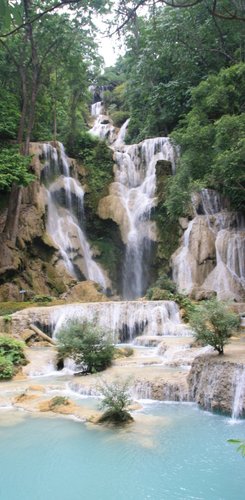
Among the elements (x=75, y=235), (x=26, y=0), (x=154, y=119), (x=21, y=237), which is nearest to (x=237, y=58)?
(x=154, y=119)

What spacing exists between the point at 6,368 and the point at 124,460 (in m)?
6.20

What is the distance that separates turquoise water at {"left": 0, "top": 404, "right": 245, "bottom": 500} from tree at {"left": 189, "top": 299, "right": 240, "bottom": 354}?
1.55 meters

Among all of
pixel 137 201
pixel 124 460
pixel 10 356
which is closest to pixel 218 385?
pixel 124 460

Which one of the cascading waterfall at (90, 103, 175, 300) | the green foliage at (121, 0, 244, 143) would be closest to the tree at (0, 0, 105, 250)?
the green foliage at (121, 0, 244, 143)

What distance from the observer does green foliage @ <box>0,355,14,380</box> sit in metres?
11.2

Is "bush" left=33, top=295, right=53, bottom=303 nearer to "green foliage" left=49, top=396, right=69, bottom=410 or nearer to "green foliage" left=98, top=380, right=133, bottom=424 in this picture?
"green foliage" left=49, top=396, right=69, bottom=410

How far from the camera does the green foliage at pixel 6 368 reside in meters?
11.2

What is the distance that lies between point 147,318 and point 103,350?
5.53 meters

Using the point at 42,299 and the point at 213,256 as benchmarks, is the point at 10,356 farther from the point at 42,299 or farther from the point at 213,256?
the point at 213,256

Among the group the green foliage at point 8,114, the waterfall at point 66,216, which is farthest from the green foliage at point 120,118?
the green foliage at point 8,114

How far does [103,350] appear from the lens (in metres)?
11.2

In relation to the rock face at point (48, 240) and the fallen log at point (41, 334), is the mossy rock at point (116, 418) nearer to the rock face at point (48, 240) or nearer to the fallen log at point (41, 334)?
the fallen log at point (41, 334)

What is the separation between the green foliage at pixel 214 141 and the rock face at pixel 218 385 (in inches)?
324

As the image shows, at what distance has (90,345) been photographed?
11211 millimetres
